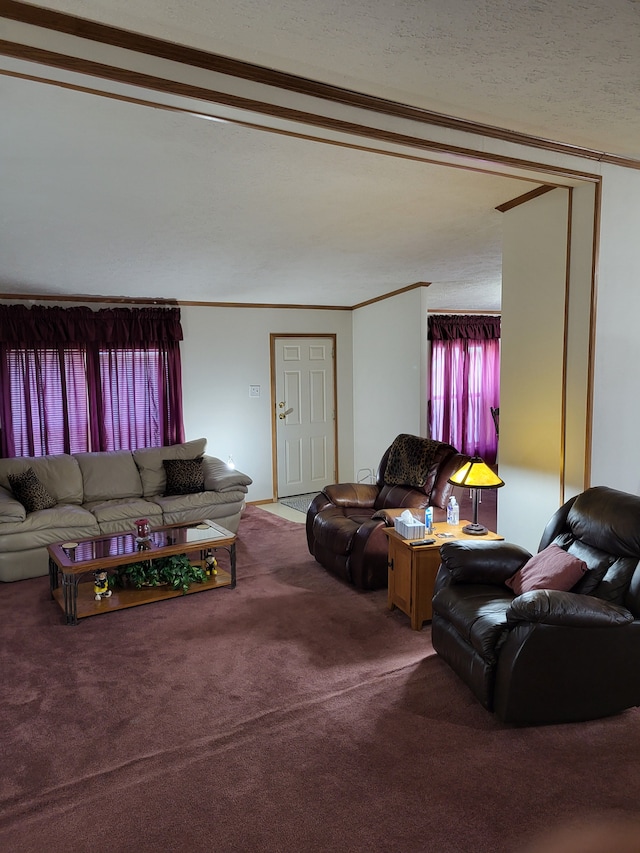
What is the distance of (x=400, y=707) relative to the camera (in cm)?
267

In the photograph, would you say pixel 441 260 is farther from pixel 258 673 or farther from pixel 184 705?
pixel 184 705

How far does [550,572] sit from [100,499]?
418cm

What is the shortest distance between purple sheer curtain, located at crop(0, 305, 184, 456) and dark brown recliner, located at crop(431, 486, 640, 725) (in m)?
4.41

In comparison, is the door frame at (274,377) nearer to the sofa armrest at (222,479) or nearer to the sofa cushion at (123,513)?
the sofa armrest at (222,479)

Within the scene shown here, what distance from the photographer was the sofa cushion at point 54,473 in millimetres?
5162

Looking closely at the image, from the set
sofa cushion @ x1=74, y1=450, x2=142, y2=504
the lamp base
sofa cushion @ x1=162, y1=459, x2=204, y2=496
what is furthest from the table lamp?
sofa cushion @ x1=74, y1=450, x2=142, y2=504

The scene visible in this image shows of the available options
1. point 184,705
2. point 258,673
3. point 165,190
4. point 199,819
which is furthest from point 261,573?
point 165,190

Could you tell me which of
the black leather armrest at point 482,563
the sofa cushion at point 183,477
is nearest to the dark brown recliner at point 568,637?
the black leather armrest at point 482,563

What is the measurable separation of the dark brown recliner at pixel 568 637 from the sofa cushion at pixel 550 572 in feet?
0.23

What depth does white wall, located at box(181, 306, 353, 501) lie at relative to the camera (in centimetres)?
662

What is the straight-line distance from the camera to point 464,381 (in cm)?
845

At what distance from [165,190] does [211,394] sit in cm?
386

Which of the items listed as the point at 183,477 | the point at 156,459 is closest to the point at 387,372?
the point at 183,477

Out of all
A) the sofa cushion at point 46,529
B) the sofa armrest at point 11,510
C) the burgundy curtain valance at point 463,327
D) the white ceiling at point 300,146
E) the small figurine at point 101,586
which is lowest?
the small figurine at point 101,586
